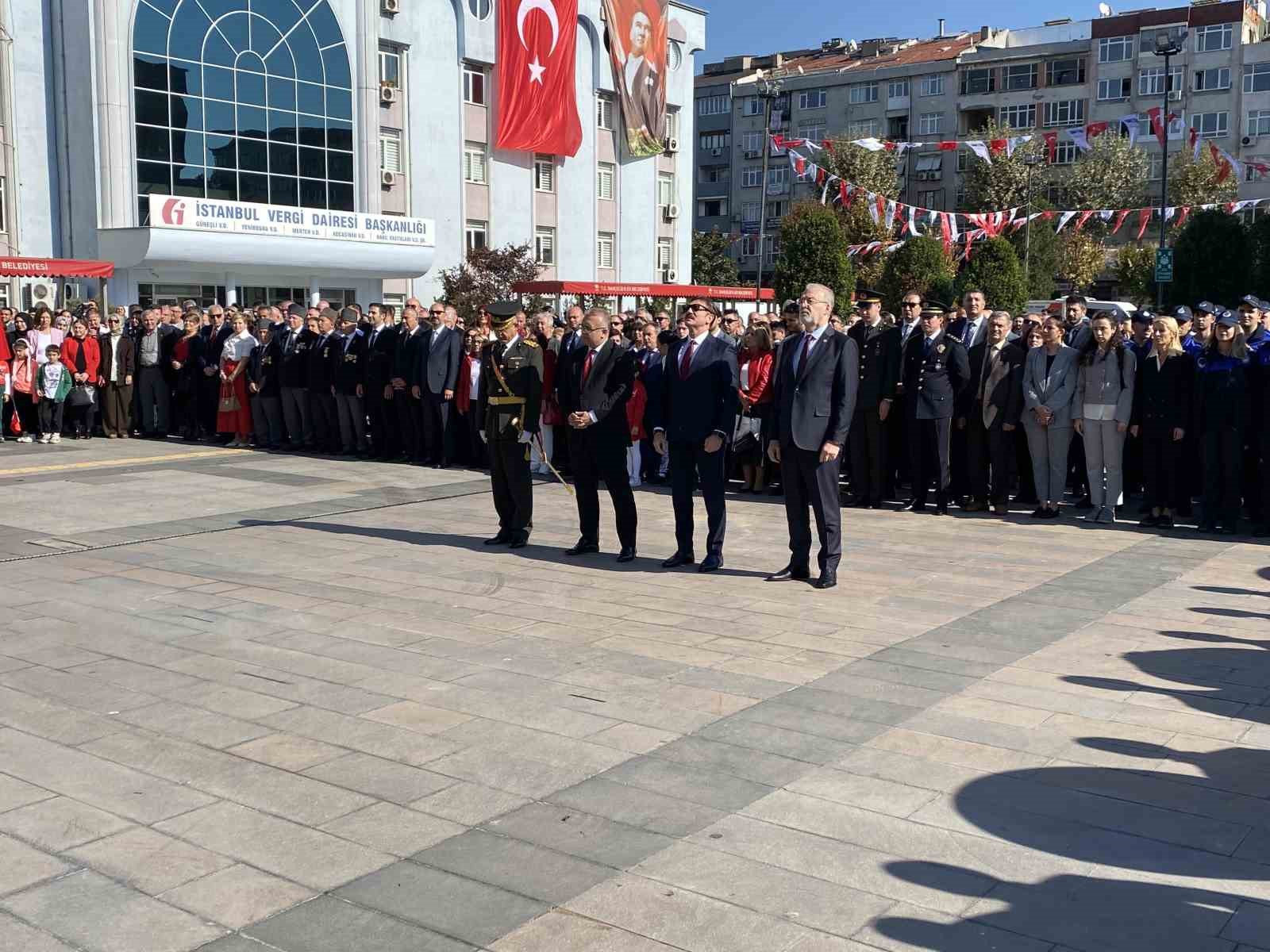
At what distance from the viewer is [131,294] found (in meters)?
37.4

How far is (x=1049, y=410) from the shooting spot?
12.5 m

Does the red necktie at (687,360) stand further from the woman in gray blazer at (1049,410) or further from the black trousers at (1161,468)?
the black trousers at (1161,468)

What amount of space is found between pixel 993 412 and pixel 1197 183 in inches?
2055

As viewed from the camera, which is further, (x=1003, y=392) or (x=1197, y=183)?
(x=1197, y=183)

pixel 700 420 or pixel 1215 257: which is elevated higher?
pixel 1215 257

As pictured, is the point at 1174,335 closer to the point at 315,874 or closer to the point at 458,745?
the point at 458,745

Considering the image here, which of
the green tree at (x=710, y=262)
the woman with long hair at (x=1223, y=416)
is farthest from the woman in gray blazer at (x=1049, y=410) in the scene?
the green tree at (x=710, y=262)

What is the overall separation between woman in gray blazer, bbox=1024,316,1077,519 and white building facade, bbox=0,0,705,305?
1131 inches

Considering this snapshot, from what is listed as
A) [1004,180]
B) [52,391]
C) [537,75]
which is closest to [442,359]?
[52,391]

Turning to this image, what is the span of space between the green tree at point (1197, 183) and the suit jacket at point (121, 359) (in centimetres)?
5006

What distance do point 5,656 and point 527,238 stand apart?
45.6 meters

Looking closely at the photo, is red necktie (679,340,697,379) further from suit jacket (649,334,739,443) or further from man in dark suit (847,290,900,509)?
man in dark suit (847,290,900,509)

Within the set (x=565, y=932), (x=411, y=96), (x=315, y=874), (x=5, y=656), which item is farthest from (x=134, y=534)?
(x=411, y=96)

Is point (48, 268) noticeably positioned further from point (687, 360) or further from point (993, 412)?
point (993, 412)
